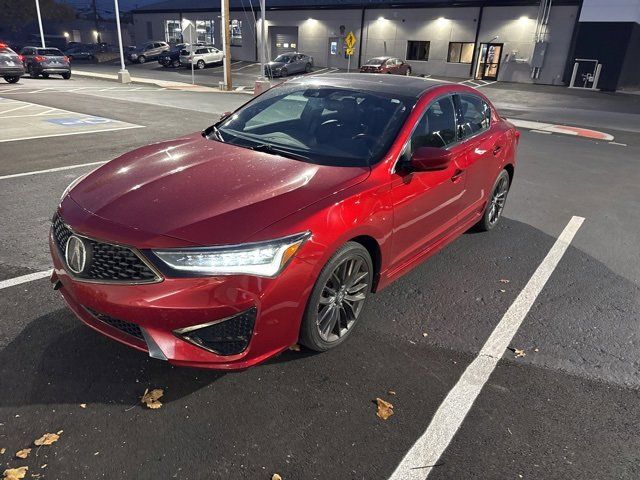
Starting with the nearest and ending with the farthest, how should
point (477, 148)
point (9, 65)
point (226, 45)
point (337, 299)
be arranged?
point (337, 299) → point (477, 148) → point (9, 65) → point (226, 45)

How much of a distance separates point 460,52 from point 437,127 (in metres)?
35.2

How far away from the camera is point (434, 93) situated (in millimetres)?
4031

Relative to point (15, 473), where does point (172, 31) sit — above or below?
above

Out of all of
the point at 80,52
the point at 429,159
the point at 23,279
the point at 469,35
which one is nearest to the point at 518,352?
the point at 429,159

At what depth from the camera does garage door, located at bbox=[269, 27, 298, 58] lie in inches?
1722

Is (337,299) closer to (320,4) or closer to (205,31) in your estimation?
(320,4)

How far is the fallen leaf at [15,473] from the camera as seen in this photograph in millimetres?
2229

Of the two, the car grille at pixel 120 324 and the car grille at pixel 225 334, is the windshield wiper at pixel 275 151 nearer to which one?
the car grille at pixel 225 334

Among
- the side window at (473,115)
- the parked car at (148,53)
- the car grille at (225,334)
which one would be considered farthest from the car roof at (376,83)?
the parked car at (148,53)

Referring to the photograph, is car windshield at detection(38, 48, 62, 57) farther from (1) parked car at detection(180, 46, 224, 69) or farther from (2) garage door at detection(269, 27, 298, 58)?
(2) garage door at detection(269, 27, 298, 58)

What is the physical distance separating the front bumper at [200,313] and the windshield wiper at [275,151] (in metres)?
1.03

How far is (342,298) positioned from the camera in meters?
3.20

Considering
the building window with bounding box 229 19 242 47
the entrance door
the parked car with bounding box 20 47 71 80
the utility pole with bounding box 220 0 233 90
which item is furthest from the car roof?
the building window with bounding box 229 19 242 47

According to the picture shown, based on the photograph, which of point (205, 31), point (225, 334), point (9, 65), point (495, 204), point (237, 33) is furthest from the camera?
point (205, 31)
